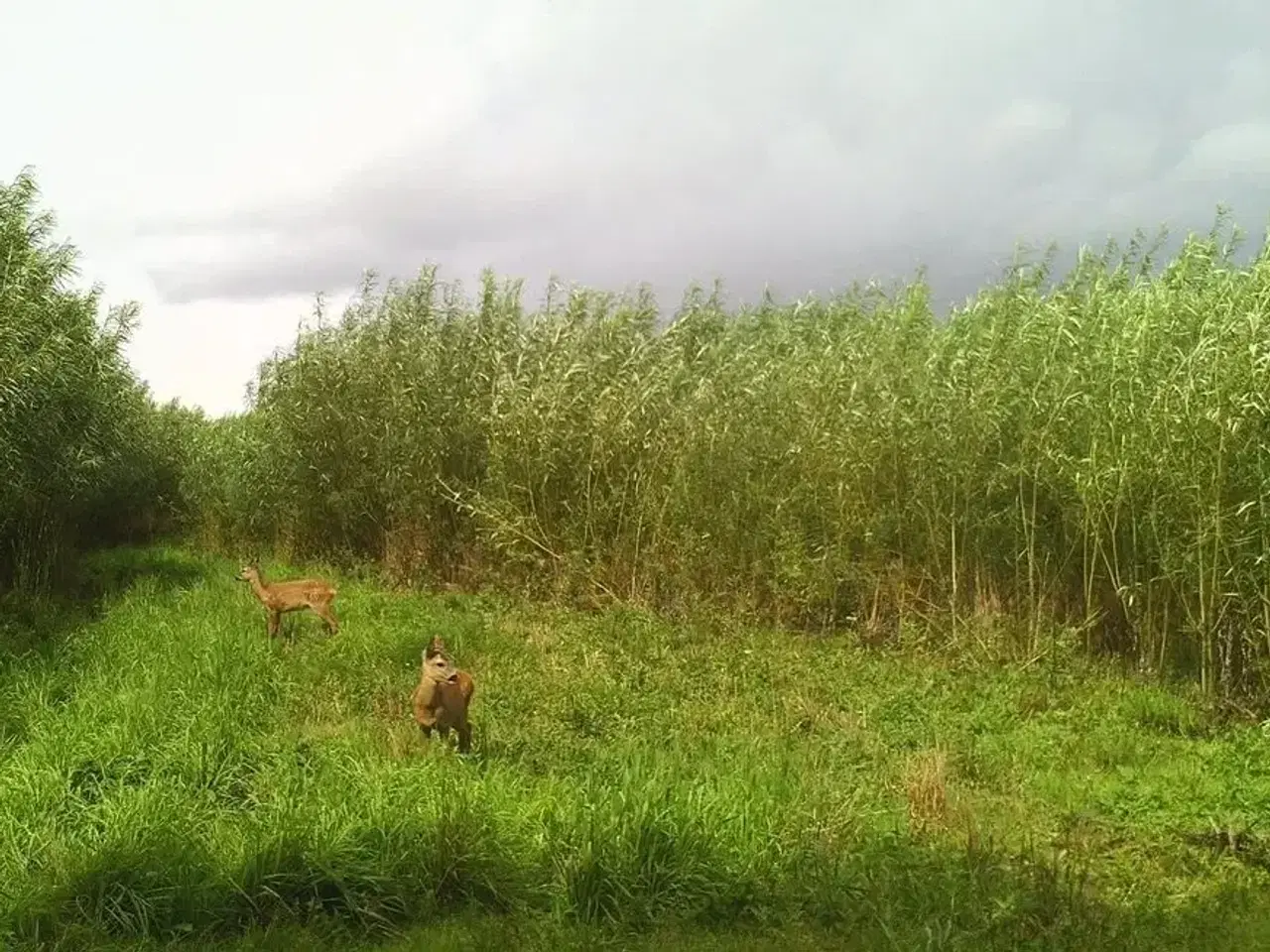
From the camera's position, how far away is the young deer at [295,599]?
7965 mm

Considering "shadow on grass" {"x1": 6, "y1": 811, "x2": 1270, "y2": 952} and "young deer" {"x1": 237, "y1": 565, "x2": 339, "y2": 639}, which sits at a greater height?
"young deer" {"x1": 237, "y1": 565, "x2": 339, "y2": 639}

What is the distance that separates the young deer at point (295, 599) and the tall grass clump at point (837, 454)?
2619mm

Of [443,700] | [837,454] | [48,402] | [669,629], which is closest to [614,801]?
[443,700]

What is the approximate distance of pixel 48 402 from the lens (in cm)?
947

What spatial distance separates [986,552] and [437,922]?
257 inches

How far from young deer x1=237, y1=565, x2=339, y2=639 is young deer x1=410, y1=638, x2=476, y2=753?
298cm

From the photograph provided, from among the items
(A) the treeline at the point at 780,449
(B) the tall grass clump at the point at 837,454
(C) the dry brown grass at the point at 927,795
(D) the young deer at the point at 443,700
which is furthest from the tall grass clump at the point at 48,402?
(C) the dry brown grass at the point at 927,795

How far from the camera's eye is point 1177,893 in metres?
4.04

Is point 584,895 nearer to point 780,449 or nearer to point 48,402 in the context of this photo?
point 780,449

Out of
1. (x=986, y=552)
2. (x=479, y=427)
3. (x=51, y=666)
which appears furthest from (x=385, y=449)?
(x=986, y=552)

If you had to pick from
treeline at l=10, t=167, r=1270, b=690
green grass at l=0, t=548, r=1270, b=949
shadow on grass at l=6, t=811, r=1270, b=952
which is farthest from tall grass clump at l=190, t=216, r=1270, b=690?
shadow on grass at l=6, t=811, r=1270, b=952

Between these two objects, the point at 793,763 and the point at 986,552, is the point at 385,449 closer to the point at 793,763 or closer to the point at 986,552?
the point at 986,552

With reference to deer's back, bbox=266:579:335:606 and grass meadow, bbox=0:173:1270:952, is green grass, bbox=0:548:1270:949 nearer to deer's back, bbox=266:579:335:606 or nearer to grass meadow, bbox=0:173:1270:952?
grass meadow, bbox=0:173:1270:952

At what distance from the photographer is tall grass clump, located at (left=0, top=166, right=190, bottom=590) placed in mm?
8922
